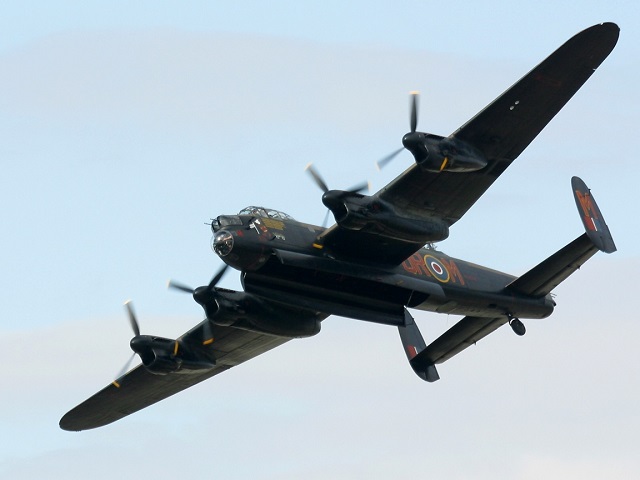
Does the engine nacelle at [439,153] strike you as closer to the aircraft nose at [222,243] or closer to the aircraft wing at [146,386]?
the aircraft nose at [222,243]

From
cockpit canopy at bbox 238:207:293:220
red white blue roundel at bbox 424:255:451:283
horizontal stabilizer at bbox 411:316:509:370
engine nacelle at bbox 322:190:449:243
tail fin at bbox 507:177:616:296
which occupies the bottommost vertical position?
horizontal stabilizer at bbox 411:316:509:370

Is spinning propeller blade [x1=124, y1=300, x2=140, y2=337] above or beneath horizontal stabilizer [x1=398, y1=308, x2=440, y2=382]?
above

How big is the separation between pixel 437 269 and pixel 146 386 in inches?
502

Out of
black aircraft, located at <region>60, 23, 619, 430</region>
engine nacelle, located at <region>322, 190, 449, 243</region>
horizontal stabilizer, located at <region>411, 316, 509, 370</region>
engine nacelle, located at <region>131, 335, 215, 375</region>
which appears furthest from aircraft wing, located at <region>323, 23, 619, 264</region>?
engine nacelle, located at <region>131, 335, 215, 375</region>

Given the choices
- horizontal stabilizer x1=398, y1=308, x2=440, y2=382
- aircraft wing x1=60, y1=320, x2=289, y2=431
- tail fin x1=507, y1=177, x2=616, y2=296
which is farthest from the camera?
aircraft wing x1=60, y1=320, x2=289, y2=431

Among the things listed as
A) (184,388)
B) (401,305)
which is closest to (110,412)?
(184,388)

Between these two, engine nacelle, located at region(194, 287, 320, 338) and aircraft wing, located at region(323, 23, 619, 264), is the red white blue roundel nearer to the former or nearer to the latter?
aircraft wing, located at region(323, 23, 619, 264)

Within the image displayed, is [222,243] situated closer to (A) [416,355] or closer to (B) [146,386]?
(A) [416,355]

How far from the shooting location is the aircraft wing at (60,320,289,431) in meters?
47.8

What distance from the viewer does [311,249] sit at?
40250 mm

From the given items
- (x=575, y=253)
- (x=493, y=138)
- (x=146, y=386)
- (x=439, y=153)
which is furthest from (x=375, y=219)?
(x=146, y=386)

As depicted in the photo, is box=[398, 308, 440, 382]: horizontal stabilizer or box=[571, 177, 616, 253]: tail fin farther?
box=[398, 308, 440, 382]: horizontal stabilizer

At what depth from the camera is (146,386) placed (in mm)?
49656

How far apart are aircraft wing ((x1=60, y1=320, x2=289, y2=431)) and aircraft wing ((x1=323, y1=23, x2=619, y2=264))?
8260mm
